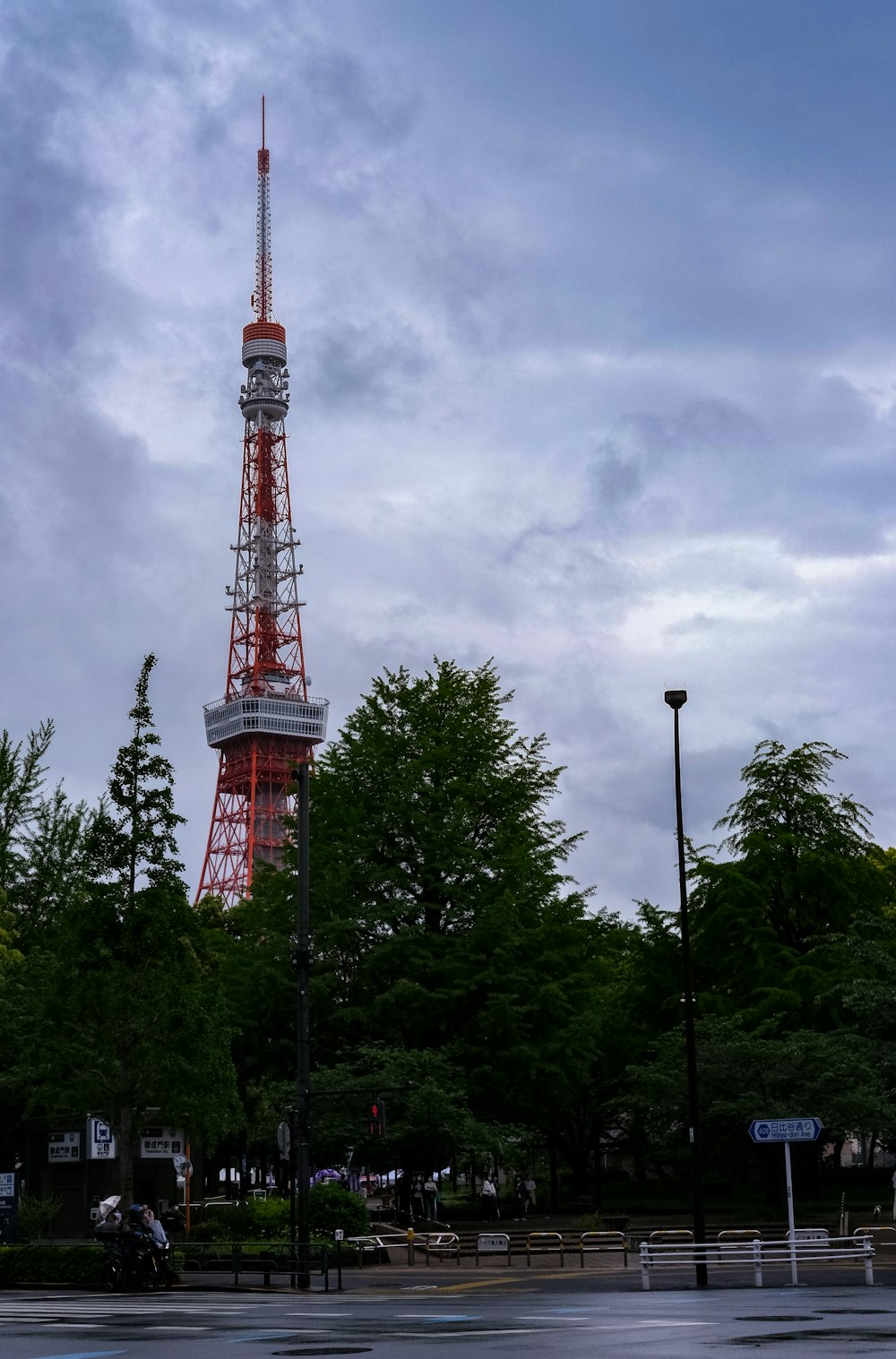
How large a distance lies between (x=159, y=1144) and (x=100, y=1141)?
301cm

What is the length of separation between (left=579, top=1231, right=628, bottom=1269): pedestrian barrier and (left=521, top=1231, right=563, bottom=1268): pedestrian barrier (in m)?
0.49

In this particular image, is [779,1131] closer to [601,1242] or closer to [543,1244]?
[601,1242]

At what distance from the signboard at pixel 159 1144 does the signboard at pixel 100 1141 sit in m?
1.81

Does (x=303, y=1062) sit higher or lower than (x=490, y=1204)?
higher

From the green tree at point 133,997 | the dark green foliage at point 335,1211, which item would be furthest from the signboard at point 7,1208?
the dark green foliage at point 335,1211

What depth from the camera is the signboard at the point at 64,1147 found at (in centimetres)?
4266

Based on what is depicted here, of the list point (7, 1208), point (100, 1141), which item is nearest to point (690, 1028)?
point (7, 1208)

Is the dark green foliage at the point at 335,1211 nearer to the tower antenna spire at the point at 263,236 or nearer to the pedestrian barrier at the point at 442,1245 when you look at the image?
the pedestrian barrier at the point at 442,1245

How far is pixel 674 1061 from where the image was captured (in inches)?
1678

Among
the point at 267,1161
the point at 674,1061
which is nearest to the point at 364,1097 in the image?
the point at 674,1061

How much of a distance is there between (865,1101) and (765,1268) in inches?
369

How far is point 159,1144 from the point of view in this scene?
43688 mm

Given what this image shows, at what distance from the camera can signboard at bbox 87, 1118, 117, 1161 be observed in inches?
1609

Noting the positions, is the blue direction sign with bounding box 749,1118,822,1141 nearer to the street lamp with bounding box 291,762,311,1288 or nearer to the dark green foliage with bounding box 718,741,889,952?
the street lamp with bounding box 291,762,311,1288
